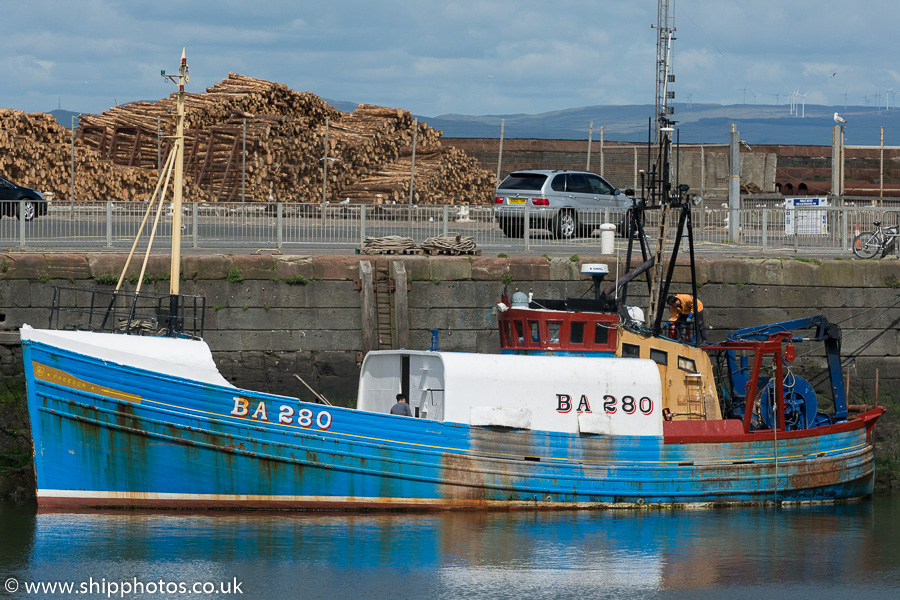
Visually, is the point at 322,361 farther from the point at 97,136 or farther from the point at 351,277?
the point at 97,136

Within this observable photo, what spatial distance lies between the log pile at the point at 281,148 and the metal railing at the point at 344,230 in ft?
30.2

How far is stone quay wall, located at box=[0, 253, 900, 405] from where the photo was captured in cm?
1944

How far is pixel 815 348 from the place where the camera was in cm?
2092

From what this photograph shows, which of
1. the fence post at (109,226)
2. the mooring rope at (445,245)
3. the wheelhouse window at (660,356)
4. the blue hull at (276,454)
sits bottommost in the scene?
the blue hull at (276,454)

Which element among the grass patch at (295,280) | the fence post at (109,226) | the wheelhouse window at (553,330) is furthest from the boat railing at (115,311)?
the wheelhouse window at (553,330)

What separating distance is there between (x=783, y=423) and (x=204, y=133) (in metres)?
23.2

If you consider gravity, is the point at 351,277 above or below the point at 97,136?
below

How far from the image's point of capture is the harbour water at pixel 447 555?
1351 cm

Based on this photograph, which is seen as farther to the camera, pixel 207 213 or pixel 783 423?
pixel 207 213

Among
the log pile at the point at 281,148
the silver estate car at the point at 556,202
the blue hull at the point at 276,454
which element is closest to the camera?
the blue hull at the point at 276,454

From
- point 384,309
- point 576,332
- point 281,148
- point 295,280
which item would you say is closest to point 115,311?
point 295,280

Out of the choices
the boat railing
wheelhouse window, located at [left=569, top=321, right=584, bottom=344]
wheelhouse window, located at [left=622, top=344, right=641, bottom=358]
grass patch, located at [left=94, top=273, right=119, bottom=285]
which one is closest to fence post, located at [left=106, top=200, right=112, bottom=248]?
grass patch, located at [left=94, top=273, right=119, bottom=285]

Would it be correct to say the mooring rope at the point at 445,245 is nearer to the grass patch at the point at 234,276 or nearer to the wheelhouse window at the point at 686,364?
the grass patch at the point at 234,276

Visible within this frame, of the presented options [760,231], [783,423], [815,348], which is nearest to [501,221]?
[760,231]
